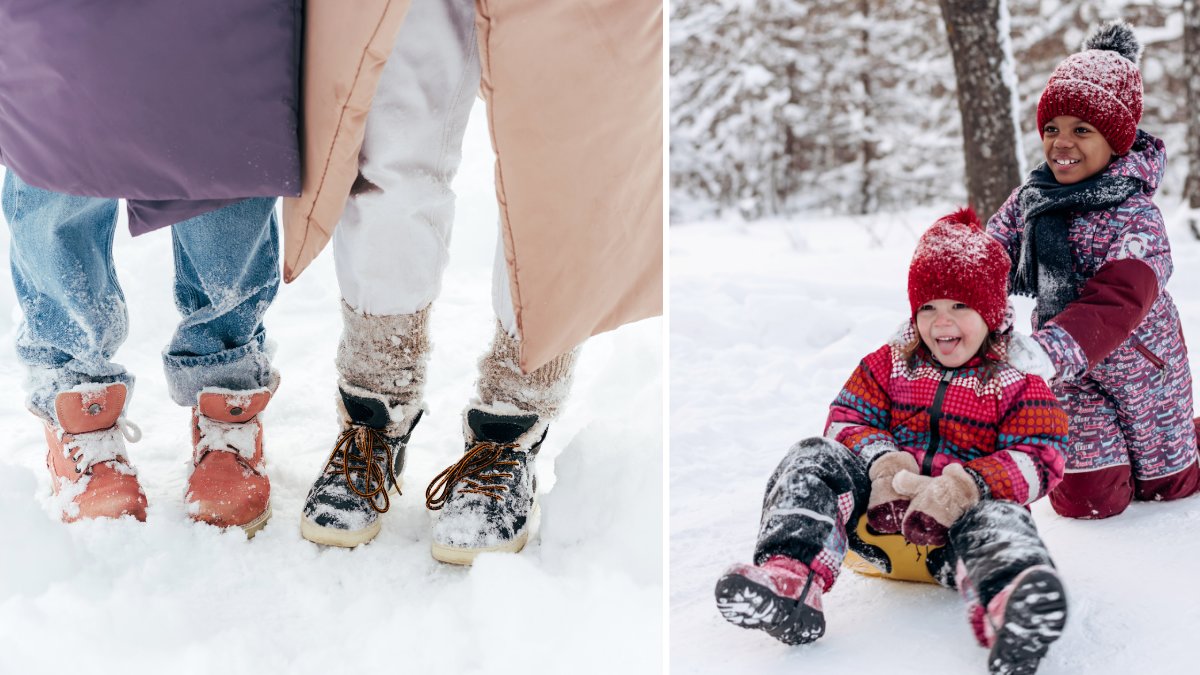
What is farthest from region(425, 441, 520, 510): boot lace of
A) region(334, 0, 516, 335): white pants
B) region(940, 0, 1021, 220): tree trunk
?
region(940, 0, 1021, 220): tree trunk

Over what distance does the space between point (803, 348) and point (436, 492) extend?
161 centimetres

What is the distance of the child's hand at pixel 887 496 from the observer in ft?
5.74

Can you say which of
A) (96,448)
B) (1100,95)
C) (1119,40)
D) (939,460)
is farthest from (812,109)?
(96,448)

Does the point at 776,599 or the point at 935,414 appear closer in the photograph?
the point at 776,599

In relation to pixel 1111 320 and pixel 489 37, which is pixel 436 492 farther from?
pixel 1111 320

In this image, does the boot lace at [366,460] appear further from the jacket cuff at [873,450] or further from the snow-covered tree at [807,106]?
the snow-covered tree at [807,106]

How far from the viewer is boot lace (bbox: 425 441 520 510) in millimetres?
1959

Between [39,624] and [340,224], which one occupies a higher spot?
[340,224]

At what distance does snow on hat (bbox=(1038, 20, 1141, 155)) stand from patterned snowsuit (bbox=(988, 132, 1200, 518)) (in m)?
0.06

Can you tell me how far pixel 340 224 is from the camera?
5.94 feet

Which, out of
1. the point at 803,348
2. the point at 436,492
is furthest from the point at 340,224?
the point at 803,348

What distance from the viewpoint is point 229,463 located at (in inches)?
80.0

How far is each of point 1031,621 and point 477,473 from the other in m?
1.01

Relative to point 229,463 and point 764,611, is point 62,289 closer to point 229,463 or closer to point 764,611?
point 229,463
